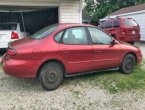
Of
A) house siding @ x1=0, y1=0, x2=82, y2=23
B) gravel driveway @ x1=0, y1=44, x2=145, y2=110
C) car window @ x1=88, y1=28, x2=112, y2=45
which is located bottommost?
gravel driveway @ x1=0, y1=44, x2=145, y2=110

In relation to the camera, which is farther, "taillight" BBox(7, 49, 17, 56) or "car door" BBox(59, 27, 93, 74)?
"car door" BBox(59, 27, 93, 74)

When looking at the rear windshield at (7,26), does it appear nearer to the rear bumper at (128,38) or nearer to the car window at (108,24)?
the rear bumper at (128,38)

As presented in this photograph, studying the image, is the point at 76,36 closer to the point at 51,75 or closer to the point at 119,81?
the point at 51,75

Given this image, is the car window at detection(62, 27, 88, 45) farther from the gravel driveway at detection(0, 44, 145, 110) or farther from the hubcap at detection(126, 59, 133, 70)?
the hubcap at detection(126, 59, 133, 70)

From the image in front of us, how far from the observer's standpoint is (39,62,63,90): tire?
20.0 feet

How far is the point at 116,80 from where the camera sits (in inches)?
278

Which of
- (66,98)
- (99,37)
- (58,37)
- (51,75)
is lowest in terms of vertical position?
(66,98)

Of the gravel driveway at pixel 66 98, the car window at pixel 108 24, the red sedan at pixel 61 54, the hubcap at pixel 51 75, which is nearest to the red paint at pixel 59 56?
the red sedan at pixel 61 54

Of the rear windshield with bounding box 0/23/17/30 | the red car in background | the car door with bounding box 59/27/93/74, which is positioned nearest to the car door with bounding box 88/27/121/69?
the car door with bounding box 59/27/93/74

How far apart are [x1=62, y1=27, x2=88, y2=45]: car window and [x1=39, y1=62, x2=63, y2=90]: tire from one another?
0.73m

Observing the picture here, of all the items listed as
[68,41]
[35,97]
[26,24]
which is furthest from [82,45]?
[26,24]

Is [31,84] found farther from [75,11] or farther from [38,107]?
[75,11]

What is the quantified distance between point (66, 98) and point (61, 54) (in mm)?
Result: 1158

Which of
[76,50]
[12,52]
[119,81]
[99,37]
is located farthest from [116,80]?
[12,52]
